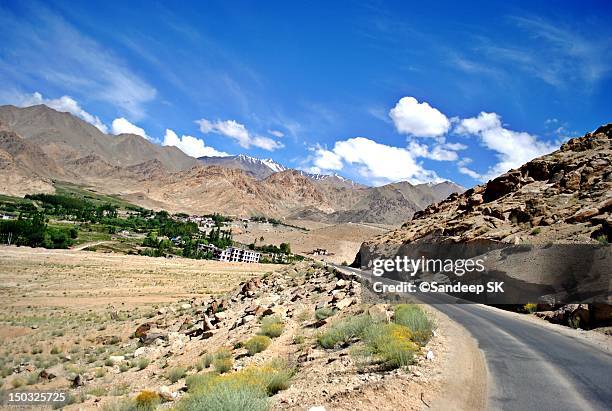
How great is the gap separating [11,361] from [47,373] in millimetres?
4247

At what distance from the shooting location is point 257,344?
15.3m

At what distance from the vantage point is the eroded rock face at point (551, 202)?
28359 mm

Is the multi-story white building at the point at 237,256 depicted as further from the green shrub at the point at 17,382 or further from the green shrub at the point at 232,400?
the green shrub at the point at 232,400

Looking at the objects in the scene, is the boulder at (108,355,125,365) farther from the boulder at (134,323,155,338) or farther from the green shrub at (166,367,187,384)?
the green shrub at (166,367,187,384)

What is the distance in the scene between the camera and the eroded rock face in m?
28.4

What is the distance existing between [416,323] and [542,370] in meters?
4.25

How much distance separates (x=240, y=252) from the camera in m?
133

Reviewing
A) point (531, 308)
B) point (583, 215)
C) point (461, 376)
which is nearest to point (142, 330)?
point (461, 376)

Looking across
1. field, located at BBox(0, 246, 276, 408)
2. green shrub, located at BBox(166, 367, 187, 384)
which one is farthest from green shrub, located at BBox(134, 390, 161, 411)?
field, located at BBox(0, 246, 276, 408)

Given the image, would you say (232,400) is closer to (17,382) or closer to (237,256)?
(17,382)

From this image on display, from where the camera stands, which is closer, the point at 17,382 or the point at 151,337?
the point at 17,382

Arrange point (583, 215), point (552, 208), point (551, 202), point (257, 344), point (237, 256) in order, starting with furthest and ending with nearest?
point (237, 256)
point (551, 202)
point (552, 208)
point (583, 215)
point (257, 344)

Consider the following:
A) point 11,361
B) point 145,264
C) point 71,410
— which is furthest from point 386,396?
point 145,264

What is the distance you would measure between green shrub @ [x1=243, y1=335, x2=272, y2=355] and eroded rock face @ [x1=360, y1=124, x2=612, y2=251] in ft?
64.5
